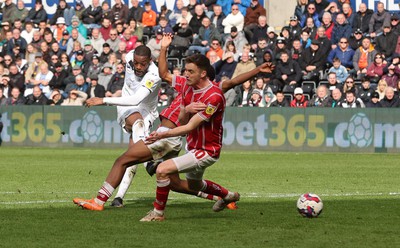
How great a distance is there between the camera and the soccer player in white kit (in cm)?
1260

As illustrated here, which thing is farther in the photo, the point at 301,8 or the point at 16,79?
the point at 16,79

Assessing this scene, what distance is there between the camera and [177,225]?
11023mm

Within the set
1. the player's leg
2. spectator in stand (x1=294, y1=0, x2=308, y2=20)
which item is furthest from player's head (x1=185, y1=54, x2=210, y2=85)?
spectator in stand (x1=294, y1=0, x2=308, y2=20)

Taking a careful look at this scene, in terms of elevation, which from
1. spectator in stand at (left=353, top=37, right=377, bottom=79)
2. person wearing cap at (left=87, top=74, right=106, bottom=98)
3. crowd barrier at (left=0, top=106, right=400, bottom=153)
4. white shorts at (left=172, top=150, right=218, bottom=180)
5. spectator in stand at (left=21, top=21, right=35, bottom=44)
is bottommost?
crowd barrier at (left=0, top=106, right=400, bottom=153)

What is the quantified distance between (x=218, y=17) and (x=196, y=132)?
20.4 meters

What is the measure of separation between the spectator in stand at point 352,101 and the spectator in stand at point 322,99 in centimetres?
45

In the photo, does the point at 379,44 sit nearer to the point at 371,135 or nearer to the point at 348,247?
the point at 371,135

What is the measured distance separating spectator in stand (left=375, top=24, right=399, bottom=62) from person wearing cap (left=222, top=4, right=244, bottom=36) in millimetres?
4470

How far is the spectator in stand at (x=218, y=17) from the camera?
103 ft

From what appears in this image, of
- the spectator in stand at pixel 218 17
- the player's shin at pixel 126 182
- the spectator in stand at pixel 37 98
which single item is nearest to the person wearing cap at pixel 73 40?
the spectator in stand at pixel 37 98

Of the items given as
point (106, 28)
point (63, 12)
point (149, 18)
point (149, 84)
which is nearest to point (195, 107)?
point (149, 84)

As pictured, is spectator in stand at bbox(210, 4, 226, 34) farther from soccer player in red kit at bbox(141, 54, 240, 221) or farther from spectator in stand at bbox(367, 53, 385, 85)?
soccer player in red kit at bbox(141, 54, 240, 221)

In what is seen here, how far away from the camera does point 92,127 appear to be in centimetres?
2897

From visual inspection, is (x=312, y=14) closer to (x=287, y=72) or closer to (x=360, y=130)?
(x=287, y=72)
